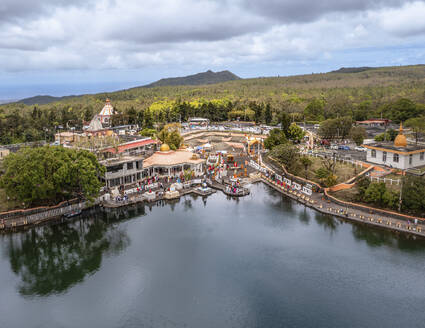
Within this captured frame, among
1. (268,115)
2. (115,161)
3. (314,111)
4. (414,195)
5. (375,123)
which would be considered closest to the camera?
(414,195)

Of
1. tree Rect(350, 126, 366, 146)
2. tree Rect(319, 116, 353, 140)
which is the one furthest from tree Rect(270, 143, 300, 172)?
tree Rect(319, 116, 353, 140)

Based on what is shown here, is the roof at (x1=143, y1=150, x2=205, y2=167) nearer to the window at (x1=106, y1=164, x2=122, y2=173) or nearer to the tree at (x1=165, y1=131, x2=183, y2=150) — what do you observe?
the window at (x1=106, y1=164, x2=122, y2=173)

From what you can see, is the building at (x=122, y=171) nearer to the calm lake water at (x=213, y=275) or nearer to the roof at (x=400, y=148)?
the calm lake water at (x=213, y=275)

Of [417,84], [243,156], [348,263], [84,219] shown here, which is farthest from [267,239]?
[417,84]

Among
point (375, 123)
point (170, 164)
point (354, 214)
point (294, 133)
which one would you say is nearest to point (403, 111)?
point (375, 123)

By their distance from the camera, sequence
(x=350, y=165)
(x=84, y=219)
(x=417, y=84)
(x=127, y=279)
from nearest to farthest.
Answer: (x=127, y=279), (x=84, y=219), (x=350, y=165), (x=417, y=84)

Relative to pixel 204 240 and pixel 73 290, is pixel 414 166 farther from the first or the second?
pixel 73 290

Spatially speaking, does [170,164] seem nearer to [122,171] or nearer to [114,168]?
[122,171]
